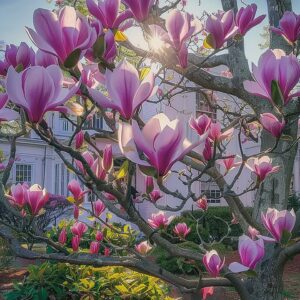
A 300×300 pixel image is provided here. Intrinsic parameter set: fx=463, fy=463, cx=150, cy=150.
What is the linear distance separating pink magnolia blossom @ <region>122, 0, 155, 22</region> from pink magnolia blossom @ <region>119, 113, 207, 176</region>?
2.09 feet

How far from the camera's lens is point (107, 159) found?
1663mm

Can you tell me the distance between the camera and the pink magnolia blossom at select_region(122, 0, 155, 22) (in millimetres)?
1620

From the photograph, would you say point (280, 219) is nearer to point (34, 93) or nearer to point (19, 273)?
point (34, 93)

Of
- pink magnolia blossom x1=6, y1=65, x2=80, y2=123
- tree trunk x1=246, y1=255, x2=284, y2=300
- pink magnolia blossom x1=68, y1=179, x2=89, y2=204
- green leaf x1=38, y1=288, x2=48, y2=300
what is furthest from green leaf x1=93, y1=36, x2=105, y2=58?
green leaf x1=38, y1=288, x2=48, y2=300

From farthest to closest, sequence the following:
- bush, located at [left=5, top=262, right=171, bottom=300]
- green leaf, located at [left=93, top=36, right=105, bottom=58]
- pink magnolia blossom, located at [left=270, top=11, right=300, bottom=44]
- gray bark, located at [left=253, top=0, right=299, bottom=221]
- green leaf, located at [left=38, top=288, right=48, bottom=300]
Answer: green leaf, located at [left=38, top=288, right=48, bottom=300], bush, located at [left=5, top=262, right=171, bottom=300], gray bark, located at [left=253, top=0, right=299, bottom=221], pink magnolia blossom, located at [left=270, top=11, right=300, bottom=44], green leaf, located at [left=93, top=36, right=105, bottom=58]

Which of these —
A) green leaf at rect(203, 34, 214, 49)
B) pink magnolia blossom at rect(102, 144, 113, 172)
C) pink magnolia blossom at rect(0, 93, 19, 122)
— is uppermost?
green leaf at rect(203, 34, 214, 49)

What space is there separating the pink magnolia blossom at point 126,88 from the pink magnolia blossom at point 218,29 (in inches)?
22.5

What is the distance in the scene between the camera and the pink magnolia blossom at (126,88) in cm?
118

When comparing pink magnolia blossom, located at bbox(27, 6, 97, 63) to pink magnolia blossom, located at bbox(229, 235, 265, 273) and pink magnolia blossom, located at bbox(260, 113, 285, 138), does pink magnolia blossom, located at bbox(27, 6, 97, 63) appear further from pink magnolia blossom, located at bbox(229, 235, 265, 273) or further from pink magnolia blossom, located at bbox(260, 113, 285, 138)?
pink magnolia blossom, located at bbox(229, 235, 265, 273)

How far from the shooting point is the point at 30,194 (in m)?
2.08

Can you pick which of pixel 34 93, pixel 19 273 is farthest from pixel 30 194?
pixel 19 273

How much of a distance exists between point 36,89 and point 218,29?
819mm

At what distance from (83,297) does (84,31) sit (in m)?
3.22

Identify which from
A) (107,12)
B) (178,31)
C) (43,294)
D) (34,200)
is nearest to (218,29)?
(178,31)
